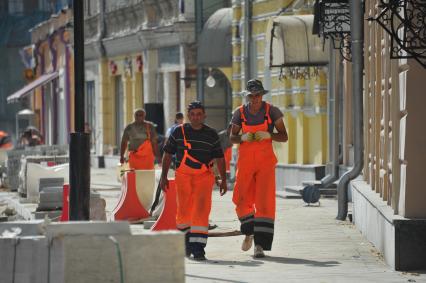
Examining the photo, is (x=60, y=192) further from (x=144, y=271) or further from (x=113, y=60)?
(x=113, y=60)

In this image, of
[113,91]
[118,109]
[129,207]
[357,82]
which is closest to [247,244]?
[357,82]

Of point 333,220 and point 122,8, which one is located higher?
point 122,8

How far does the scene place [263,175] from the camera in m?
15.6

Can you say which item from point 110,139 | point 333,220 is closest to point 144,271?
point 333,220

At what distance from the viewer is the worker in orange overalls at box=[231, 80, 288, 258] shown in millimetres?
15602

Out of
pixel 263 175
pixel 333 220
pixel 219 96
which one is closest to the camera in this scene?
pixel 263 175

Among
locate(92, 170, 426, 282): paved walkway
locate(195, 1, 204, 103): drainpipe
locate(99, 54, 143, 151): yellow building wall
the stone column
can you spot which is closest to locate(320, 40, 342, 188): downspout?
locate(92, 170, 426, 282): paved walkway

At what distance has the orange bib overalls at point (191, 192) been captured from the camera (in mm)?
15602

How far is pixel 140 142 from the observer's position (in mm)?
25484

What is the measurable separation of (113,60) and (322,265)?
38462mm

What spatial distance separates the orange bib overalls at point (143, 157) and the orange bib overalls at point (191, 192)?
972cm

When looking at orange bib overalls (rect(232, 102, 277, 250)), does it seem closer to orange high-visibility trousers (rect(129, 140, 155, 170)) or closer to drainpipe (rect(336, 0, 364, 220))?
drainpipe (rect(336, 0, 364, 220))

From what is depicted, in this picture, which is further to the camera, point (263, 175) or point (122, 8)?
point (122, 8)

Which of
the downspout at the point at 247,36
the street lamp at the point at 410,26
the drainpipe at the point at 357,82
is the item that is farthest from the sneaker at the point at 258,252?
the downspout at the point at 247,36
